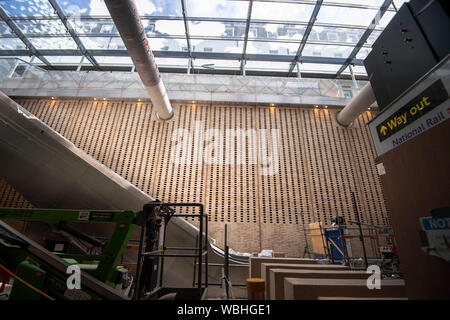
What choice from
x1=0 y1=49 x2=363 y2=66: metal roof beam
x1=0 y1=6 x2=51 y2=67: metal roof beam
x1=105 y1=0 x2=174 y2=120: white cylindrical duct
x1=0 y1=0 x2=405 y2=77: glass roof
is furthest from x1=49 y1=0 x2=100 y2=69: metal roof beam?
x1=105 y1=0 x2=174 y2=120: white cylindrical duct

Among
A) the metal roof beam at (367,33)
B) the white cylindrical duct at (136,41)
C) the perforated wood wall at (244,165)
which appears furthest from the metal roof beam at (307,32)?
the white cylindrical duct at (136,41)

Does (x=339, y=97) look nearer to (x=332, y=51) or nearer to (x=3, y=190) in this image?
(x=332, y=51)

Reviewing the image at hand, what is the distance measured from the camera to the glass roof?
8227 mm

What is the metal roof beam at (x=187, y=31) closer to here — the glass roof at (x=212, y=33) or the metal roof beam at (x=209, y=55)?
Result: the glass roof at (x=212, y=33)

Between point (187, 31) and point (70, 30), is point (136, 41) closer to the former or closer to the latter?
point (187, 31)

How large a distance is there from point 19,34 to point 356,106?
49.2ft

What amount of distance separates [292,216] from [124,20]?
7.27 metres

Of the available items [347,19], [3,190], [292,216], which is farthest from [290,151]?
[3,190]

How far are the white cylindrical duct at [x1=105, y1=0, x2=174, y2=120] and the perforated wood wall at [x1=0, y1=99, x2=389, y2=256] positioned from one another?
1.75 meters

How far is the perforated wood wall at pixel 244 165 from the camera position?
6910 millimetres

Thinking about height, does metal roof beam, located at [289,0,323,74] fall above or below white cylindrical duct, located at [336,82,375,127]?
above

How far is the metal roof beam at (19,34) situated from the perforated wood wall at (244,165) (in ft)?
11.1

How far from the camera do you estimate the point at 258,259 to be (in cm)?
297

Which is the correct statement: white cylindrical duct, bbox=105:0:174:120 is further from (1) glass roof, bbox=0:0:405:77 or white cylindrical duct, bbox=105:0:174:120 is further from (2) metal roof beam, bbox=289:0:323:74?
(2) metal roof beam, bbox=289:0:323:74
